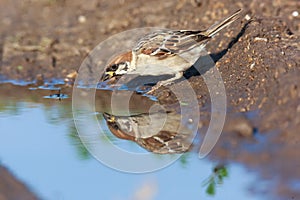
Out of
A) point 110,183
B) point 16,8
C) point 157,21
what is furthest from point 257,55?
point 16,8

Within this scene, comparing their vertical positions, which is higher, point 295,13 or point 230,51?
point 295,13

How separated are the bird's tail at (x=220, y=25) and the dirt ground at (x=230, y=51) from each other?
0.95 feet

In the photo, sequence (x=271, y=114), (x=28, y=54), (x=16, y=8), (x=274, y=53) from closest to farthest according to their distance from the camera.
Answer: (x=271, y=114)
(x=274, y=53)
(x=28, y=54)
(x=16, y=8)

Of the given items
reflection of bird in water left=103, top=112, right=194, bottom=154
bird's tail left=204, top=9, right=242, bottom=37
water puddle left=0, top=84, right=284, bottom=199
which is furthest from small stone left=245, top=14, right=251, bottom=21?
reflection of bird in water left=103, top=112, right=194, bottom=154

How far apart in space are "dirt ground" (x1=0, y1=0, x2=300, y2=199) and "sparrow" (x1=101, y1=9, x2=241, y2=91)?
30 cm

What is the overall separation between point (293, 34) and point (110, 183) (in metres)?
3.85

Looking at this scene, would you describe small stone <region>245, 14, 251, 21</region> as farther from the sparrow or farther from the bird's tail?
the sparrow

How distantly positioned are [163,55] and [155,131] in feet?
4.91

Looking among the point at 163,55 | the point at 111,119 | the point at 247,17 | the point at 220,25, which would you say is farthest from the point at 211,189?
the point at 247,17

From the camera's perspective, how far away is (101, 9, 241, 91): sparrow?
8.76 m

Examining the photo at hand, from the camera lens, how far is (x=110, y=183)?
21.1 ft

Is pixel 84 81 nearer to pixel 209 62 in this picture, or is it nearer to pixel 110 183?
pixel 209 62

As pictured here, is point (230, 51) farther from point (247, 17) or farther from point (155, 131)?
point (155, 131)

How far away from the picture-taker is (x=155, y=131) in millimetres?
7652
